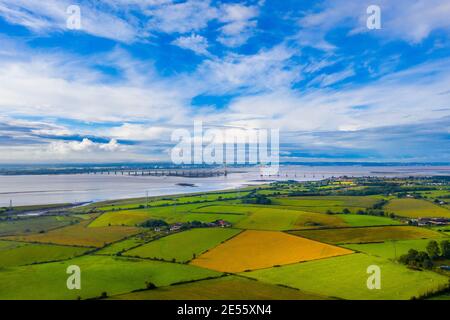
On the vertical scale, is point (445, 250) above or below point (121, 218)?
above

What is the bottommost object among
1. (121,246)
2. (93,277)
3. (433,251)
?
(121,246)

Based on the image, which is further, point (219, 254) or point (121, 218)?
point (121, 218)

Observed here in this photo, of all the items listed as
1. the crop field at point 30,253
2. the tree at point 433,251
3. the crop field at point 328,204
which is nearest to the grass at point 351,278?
the tree at point 433,251

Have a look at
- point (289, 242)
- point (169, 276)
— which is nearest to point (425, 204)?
point (289, 242)

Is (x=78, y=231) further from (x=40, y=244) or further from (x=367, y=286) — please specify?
(x=367, y=286)

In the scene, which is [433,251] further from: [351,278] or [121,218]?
[121,218]

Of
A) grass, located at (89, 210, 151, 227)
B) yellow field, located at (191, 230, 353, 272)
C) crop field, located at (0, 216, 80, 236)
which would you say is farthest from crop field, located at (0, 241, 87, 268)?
yellow field, located at (191, 230, 353, 272)

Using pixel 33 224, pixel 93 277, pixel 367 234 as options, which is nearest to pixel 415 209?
pixel 367 234

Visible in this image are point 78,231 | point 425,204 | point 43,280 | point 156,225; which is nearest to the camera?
point 43,280
